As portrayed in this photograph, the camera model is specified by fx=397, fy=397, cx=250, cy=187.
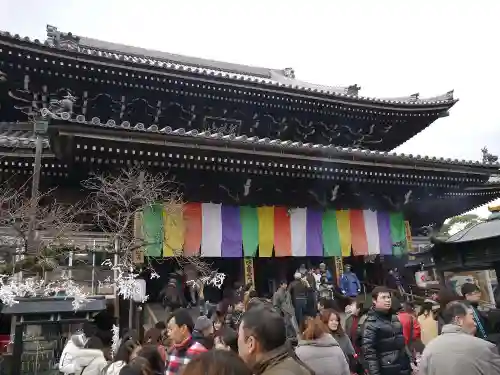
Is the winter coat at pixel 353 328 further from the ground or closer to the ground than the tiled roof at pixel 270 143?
closer to the ground

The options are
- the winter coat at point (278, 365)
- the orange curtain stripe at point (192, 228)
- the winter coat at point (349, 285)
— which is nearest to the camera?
the winter coat at point (278, 365)

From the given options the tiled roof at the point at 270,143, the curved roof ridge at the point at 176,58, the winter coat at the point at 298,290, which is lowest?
the winter coat at the point at 298,290

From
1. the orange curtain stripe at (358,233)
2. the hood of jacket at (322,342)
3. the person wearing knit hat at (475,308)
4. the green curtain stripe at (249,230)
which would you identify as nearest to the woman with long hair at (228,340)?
the hood of jacket at (322,342)

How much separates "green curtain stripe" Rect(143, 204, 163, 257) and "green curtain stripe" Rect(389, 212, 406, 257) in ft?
23.0

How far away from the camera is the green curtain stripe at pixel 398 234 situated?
12039mm

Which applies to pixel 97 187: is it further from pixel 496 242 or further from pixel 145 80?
pixel 496 242

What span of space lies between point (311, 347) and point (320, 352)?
9cm

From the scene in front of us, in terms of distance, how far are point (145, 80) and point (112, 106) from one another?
1323mm

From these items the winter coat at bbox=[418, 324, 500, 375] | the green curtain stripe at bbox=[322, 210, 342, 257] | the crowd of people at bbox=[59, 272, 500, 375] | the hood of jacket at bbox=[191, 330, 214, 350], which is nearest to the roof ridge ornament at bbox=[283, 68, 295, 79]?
the green curtain stripe at bbox=[322, 210, 342, 257]

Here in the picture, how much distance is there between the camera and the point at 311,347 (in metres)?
3.55

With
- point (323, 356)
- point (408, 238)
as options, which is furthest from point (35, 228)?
point (408, 238)

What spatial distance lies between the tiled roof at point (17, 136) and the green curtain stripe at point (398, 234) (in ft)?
31.8

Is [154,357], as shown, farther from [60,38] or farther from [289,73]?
[289,73]

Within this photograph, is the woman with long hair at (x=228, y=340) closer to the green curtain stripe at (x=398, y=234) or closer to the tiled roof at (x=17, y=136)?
the tiled roof at (x=17, y=136)
